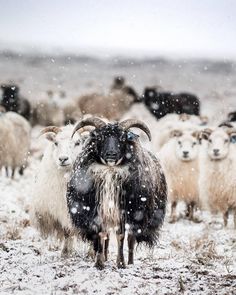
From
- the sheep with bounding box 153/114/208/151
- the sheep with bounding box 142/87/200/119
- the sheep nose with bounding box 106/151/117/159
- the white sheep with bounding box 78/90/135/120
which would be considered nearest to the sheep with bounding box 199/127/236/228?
the sheep with bounding box 153/114/208/151

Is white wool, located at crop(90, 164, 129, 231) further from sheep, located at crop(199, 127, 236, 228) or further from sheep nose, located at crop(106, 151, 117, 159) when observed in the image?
sheep, located at crop(199, 127, 236, 228)

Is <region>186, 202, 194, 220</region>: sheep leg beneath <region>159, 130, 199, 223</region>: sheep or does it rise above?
beneath

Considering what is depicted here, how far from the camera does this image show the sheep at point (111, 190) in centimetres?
664

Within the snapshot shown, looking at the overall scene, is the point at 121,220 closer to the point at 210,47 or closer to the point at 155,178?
A: the point at 155,178

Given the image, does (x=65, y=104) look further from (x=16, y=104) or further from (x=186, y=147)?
(x=186, y=147)

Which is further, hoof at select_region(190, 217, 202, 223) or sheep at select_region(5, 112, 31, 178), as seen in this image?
sheep at select_region(5, 112, 31, 178)

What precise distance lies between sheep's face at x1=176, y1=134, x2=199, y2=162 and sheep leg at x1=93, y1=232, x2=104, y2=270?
465 centimetres

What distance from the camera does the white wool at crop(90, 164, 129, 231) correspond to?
21.8 feet

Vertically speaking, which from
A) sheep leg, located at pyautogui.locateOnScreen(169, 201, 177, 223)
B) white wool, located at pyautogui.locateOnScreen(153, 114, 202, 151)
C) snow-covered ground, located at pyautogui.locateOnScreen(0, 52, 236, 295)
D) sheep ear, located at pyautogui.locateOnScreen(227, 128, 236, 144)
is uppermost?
white wool, located at pyautogui.locateOnScreen(153, 114, 202, 151)

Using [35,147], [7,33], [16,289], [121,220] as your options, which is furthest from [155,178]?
[7,33]

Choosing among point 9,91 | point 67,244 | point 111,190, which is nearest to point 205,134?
point 67,244

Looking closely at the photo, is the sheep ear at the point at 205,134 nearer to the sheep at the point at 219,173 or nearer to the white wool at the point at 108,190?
the sheep at the point at 219,173

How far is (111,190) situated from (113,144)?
0.52 metres

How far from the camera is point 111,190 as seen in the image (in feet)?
21.8
